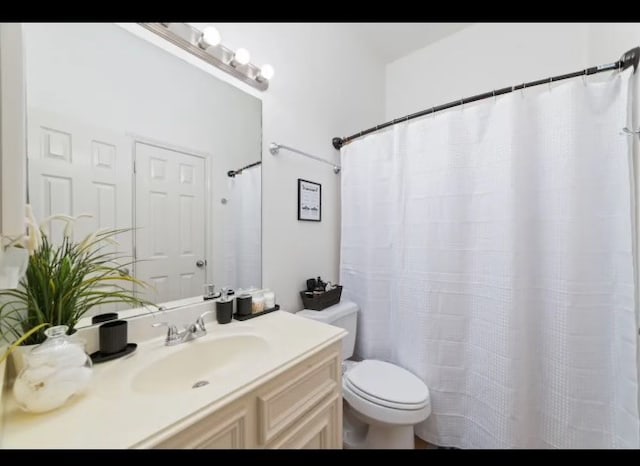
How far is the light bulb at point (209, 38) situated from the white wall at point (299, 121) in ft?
0.20

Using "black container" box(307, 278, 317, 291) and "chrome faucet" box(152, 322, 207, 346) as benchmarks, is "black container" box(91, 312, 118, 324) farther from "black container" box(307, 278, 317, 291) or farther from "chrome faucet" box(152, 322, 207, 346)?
"black container" box(307, 278, 317, 291)

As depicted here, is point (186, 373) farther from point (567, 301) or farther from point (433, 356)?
point (567, 301)

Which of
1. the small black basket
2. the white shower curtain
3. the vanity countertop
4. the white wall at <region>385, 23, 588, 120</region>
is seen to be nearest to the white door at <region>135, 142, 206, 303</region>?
the vanity countertop

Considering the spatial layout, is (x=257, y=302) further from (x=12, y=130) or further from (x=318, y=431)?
(x=12, y=130)

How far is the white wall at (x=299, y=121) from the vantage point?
Answer: 130 centimetres

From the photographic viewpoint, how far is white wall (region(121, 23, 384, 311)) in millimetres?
1296

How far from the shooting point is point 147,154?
36.6 inches

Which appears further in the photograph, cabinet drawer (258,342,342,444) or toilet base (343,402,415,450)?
toilet base (343,402,415,450)

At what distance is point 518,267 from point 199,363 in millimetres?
1339

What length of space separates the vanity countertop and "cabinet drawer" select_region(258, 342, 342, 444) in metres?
0.04

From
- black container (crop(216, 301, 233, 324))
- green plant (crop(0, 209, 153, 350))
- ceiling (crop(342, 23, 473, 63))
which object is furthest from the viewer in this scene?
ceiling (crop(342, 23, 473, 63))

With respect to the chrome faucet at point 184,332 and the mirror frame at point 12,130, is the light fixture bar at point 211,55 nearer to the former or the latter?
the mirror frame at point 12,130

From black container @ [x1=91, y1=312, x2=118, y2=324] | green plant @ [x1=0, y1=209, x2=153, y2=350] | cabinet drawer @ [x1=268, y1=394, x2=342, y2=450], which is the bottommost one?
cabinet drawer @ [x1=268, y1=394, x2=342, y2=450]

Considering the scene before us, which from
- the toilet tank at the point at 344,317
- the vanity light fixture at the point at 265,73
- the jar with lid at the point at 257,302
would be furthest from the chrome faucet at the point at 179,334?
the vanity light fixture at the point at 265,73
